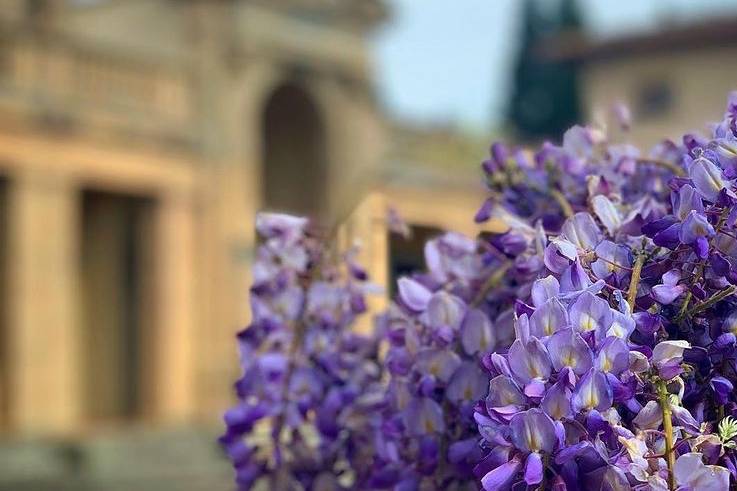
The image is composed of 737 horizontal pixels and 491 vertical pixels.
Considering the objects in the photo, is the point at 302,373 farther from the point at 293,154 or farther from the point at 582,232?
the point at 293,154

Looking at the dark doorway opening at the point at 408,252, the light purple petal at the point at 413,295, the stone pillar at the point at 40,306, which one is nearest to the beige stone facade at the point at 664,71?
the stone pillar at the point at 40,306

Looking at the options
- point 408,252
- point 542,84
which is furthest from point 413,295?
point 542,84

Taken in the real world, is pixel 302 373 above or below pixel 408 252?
below

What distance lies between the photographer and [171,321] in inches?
673

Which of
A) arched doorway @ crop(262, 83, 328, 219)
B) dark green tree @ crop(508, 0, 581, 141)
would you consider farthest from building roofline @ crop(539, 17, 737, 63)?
dark green tree @ crop(508, 0, 581, 141)

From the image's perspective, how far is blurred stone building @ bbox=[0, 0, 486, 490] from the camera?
14.7 m

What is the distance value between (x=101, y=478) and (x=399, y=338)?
40.1 feet

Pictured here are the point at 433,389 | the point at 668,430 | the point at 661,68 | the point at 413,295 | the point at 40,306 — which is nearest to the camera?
the point at 668,430

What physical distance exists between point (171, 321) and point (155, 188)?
5.35 ft

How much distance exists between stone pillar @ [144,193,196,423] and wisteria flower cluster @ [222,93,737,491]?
48.0 ft

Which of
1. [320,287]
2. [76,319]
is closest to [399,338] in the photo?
[320,287]

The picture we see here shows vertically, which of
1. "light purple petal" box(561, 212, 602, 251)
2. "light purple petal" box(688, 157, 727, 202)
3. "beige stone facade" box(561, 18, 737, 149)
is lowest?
"light purple petal" box(561, 212, 602, 251)

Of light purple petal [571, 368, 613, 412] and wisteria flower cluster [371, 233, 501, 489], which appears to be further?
wisteria flower cluster [371, 233, 501, 489]

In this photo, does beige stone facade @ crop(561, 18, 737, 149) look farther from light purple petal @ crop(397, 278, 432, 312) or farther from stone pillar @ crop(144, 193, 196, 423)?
light purple petal @ crop(397, 278, 432, 312)
